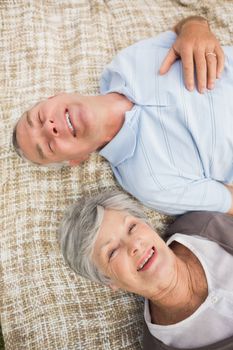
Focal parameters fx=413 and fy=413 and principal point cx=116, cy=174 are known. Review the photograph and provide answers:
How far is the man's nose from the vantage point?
1.79 meters

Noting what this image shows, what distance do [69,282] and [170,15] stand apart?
5.53 feet

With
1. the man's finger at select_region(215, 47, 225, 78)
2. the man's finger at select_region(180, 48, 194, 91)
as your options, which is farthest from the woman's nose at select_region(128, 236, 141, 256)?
the man's finger at select_region(215, 47, 225, 78)

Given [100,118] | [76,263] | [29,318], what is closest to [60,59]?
[100,118]

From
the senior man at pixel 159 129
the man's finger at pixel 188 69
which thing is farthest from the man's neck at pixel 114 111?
the man's finger at pixel 188 69

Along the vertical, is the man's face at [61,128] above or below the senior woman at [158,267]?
above

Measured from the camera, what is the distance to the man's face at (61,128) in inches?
70.4

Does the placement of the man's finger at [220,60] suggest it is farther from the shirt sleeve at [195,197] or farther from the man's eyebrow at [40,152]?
the man's eyebrow at [40,152]

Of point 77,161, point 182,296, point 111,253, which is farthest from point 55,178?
point 182,296

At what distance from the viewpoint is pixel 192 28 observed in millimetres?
1986

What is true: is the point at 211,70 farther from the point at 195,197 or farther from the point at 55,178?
the point at 55,178

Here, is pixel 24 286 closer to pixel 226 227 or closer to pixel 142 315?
pixel 142 315

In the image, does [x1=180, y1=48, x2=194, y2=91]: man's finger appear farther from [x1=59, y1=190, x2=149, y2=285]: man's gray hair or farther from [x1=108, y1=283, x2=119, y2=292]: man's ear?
[x1=108, y1=283, x2=119, y2=292]: man's ear

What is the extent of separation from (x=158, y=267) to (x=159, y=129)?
25.9 inches

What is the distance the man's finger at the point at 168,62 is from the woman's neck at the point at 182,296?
85cm
